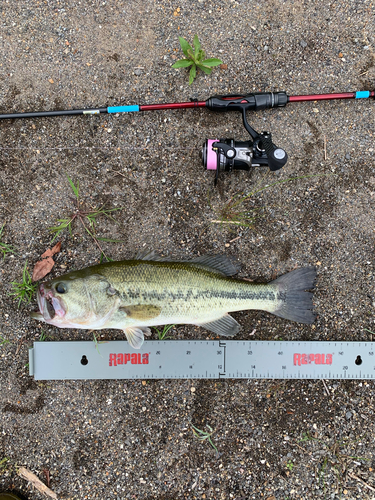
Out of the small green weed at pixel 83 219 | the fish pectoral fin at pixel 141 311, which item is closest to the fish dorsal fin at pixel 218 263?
the fish pectoral fin at pixel 141 311

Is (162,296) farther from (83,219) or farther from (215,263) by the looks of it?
(83,219)

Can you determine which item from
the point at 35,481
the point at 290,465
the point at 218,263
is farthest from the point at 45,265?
the point at 290,465

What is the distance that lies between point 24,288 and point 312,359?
11.2ft

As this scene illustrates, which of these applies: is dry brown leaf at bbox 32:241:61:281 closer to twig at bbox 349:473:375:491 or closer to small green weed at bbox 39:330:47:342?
small green weed at bbox 39:330:47:342

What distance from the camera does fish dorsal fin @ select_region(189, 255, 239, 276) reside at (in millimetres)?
3357

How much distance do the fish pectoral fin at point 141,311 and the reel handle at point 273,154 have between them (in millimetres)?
1802

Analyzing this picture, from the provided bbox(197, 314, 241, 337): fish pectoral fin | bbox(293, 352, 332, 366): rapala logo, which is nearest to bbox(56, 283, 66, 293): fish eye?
bbox(197, 314, 241, 337): fish pectoral fin

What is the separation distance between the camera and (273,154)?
115 inches

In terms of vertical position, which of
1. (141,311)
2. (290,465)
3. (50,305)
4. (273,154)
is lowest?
(290,465)

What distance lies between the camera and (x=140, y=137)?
11.9 ft

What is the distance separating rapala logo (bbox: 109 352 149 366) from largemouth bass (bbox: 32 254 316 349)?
374 mm

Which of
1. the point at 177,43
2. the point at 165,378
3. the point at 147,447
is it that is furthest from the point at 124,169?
the point at 147,447

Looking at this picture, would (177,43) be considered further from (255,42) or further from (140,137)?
(140,137)

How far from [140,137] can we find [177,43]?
1.17 meters
